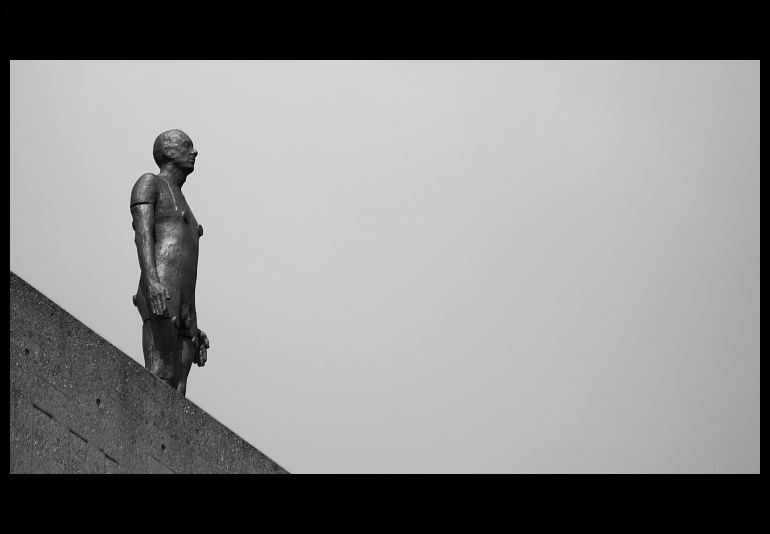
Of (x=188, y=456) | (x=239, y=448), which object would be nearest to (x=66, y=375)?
(x=188, y=456)

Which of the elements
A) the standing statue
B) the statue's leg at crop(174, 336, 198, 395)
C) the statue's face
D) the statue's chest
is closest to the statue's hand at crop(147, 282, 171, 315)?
the standing statue

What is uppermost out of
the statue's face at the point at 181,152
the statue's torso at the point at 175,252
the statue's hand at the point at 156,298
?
the statue's face at the point at 181,152

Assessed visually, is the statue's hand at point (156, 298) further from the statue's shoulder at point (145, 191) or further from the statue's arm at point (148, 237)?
the statue's shoulder at point (145, 191)

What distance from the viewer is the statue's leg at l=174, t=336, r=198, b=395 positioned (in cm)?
1050

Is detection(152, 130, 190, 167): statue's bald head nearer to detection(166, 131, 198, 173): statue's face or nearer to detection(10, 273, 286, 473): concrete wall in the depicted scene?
detection(166, 131, 198, 173): statue's face

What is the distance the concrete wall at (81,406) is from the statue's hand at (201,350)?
189 centimetres

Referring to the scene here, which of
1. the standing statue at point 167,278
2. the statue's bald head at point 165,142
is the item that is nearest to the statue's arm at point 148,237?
the standing statue at point 167,278

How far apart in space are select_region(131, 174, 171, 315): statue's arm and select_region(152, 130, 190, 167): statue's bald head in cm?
36

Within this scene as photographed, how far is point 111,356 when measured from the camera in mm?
8422

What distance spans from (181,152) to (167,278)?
3.68ft

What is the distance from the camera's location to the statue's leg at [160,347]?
33.8 ft

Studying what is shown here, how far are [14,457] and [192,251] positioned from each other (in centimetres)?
345

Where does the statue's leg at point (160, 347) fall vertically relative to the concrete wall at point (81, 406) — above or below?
above

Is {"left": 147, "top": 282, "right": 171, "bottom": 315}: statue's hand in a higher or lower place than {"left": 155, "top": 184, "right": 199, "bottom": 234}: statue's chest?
lower
